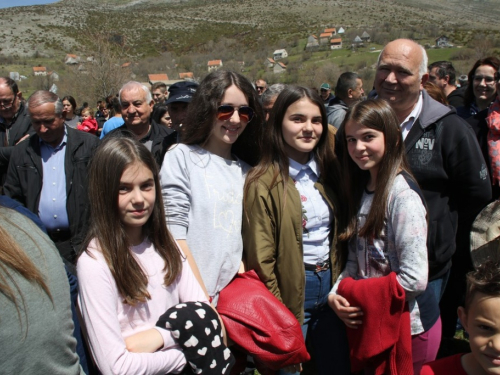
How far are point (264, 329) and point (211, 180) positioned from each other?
85 cm

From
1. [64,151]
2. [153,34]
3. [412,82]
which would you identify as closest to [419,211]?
[412,82]

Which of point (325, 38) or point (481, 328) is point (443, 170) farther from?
point (325, 38)

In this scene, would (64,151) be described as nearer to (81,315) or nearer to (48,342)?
(81,315)

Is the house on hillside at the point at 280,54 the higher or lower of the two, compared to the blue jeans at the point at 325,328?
lower

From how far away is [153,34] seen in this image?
259 ft

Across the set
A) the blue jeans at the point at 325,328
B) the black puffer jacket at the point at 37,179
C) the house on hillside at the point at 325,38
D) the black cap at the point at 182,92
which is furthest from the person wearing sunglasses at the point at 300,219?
the house on hillside at the point at 325,38

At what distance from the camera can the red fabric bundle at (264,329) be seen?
79.0 inches

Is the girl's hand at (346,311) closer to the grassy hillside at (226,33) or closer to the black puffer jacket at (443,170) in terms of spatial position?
the black puffer jacket at (443,170)

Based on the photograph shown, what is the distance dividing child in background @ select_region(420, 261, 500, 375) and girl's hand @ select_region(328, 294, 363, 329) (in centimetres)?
41

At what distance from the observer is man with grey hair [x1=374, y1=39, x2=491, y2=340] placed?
232cm

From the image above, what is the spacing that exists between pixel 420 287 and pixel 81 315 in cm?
161

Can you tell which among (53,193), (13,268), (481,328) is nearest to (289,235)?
(481,328)

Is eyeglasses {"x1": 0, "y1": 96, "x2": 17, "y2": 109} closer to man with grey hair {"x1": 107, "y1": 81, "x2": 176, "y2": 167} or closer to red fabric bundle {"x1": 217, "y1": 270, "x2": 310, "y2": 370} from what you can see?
man with grey hair {"x1": 107, "y1": 81, "x2": 176, "y2": 167}

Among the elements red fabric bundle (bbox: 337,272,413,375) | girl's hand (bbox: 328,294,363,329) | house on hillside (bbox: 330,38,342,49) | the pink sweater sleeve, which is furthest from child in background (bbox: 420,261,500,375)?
house on hillside (bbox: 330,38,342,49)
